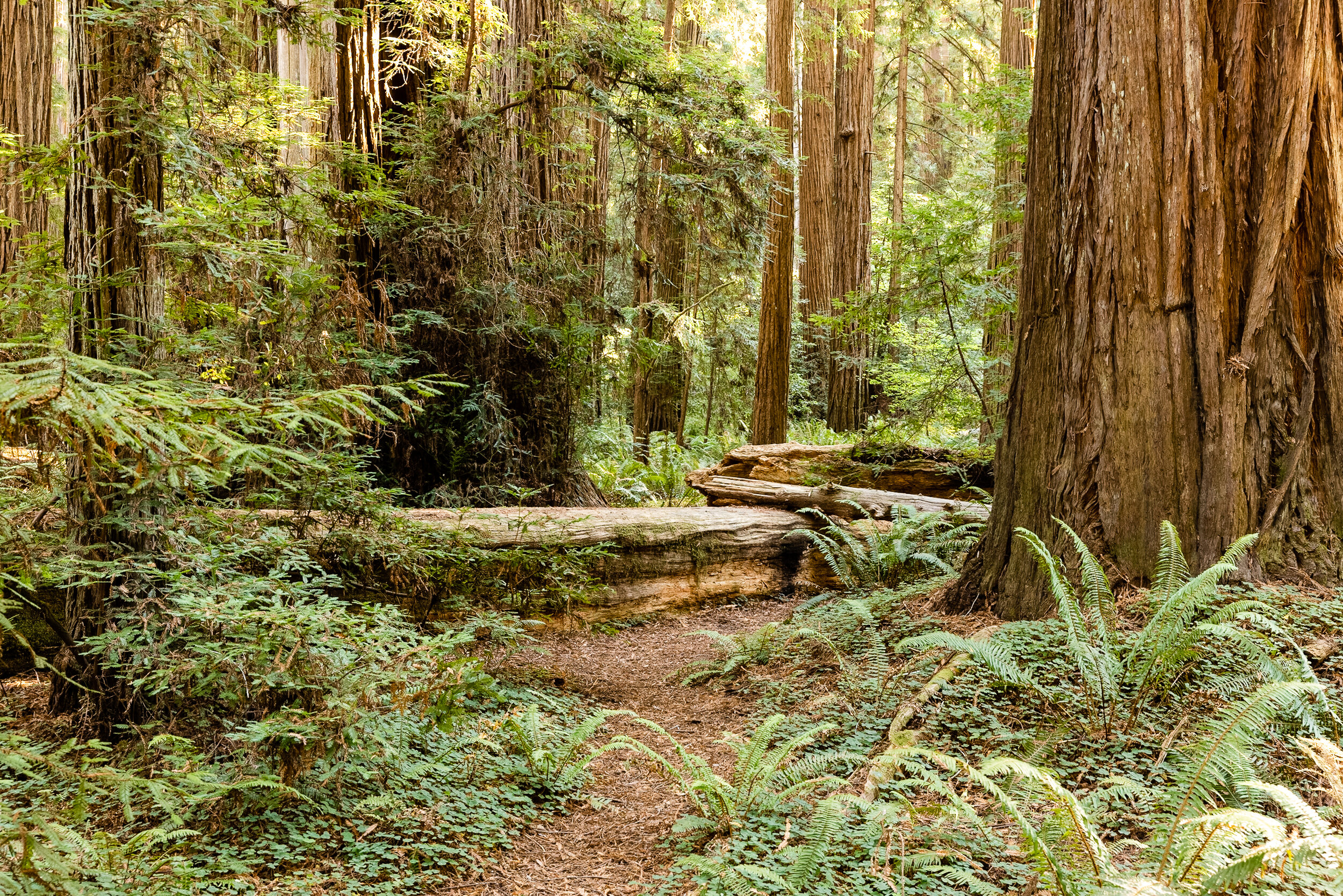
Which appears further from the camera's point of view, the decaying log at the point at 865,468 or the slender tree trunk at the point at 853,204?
the slender tree trunk at the point at 853,204

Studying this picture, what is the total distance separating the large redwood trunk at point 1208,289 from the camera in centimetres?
438

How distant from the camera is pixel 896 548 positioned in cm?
713

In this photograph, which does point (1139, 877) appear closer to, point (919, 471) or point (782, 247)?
point (919, 471)

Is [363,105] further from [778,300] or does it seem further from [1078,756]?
[1078,756]

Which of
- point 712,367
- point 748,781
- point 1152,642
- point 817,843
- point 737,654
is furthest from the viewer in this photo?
point 712,367

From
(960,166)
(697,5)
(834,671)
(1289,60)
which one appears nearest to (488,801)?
(834,671)

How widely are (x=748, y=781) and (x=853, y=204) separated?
49.4ft

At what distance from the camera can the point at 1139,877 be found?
229 centimetres

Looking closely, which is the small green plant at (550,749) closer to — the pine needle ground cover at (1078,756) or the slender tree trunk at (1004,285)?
the pine needle ground cover at (1078,756)

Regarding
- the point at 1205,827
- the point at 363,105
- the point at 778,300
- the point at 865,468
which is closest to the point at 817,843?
the point at 1205,827

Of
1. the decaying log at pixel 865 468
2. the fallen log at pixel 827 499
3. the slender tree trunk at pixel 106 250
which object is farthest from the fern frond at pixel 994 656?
the decaying log at pixel 865 468

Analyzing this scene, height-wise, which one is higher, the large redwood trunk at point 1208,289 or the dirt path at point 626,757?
the large redwood trunk at point 1208,289

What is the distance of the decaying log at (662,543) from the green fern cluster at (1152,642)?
10.5ft

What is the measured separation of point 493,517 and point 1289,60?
222 inches
